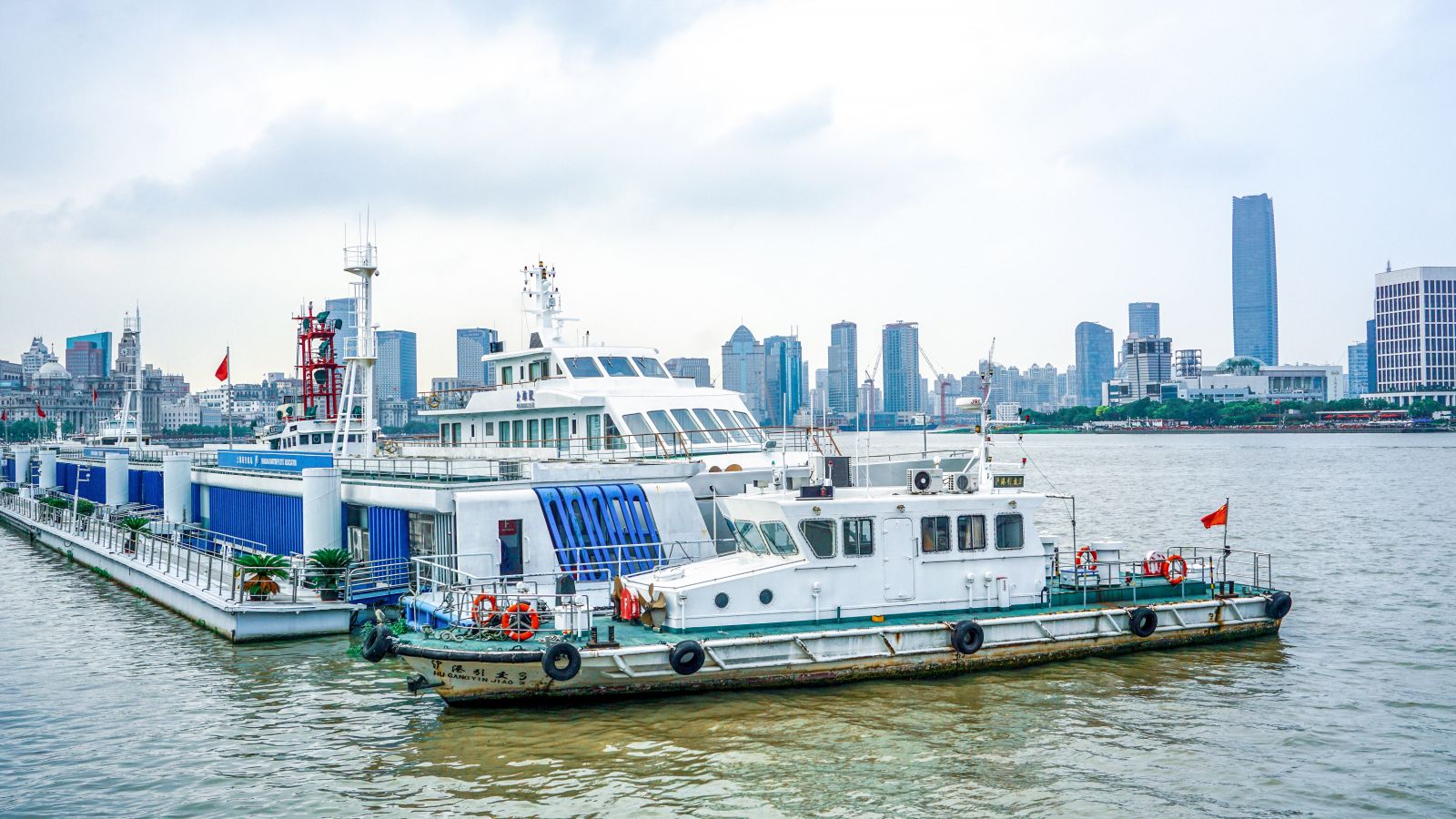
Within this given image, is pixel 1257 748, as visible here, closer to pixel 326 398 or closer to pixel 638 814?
pixel 638 814

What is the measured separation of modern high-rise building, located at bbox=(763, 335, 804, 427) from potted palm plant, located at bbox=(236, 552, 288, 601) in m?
13.0

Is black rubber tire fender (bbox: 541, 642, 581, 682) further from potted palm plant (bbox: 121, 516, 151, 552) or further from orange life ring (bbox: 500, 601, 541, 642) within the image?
potted palm plant (bbox: 121, 516, 151, 552)

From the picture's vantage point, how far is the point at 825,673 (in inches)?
741

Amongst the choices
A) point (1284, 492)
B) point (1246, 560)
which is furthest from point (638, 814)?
point (1284, 492)

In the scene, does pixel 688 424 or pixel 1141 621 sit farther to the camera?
pixel 688 424

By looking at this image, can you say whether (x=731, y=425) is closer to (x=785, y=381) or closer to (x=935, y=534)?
(x=785, y=381)

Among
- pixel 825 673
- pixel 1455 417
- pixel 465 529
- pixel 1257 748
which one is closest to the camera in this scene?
pixel 1257 748

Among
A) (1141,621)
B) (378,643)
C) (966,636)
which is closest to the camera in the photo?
(378,643)

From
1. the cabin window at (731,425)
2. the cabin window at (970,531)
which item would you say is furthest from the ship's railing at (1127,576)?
the cabin window at (731,425)

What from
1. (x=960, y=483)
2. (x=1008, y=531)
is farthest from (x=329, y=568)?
(x=1008, y=531)

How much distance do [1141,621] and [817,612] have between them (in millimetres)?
6569

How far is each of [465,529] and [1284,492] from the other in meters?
61.3

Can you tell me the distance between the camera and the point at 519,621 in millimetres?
18094

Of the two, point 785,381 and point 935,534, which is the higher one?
point 785,381
